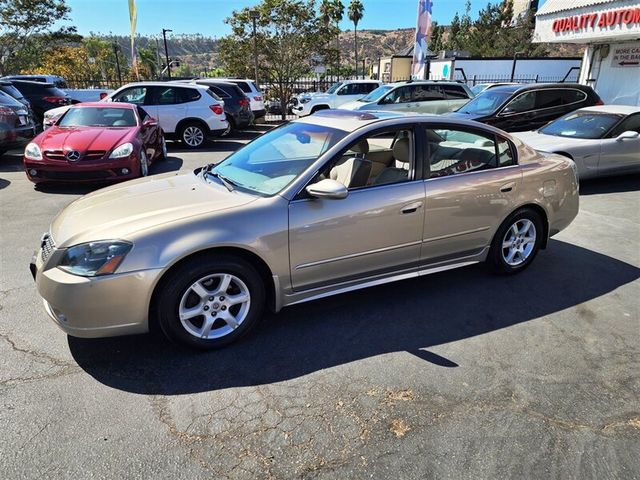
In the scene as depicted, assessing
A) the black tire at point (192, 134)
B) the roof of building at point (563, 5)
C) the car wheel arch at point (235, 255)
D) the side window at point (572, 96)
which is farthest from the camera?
the roof of building at point (563, 5)

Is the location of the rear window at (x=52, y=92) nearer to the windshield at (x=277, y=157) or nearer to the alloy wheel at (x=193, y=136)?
the alloy wheel at (x=193, y=136)

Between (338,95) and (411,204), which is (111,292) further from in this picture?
(338,95)

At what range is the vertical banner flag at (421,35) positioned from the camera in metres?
20.8

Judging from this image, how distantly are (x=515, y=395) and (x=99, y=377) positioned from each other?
2.58 m

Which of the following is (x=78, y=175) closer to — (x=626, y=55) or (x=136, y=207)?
(x=136, y=207)

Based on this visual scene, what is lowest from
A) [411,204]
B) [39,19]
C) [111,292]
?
[111,292]

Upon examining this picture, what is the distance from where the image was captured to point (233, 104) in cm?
1488

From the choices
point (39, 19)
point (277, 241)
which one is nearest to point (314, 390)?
point (277, 241)

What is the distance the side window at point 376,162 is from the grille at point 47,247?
6.15 ft

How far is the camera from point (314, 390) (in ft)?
9.31

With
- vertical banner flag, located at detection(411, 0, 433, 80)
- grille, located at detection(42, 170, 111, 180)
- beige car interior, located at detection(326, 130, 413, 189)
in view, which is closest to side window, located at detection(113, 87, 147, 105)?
grille, located at detection(42, 170, 111, 180)

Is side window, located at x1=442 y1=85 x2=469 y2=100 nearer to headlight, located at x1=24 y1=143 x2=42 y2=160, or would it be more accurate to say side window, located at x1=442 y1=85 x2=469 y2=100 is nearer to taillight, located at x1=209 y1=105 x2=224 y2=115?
taillight, located at x1=209 y1=105 x2=224 y2=115

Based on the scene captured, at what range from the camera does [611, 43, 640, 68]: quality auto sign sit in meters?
15.6

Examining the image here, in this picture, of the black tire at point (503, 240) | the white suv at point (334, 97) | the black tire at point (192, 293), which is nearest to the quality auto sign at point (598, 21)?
the white suv at point (334, 97)
